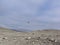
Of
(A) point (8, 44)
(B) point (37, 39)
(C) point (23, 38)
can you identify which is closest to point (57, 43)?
(B) point (37, 39)

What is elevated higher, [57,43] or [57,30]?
[57,30]

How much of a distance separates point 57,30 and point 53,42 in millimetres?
2618

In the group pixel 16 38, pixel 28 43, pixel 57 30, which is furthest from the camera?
pixel 57 30

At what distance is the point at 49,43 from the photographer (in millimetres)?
8633

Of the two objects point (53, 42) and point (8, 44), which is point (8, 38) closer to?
point (8, 44)

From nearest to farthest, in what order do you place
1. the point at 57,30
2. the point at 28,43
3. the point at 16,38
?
the point at 28,43 → the point at 16,38 → the point at 57,30

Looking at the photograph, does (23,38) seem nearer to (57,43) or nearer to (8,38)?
(8,38)

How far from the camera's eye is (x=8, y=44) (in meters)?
8.49

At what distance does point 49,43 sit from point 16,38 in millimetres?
1734

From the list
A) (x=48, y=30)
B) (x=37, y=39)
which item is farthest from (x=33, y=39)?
(x=48, y=30)

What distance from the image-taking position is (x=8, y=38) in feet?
30.1

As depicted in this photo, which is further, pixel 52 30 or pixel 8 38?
pixel 52 30

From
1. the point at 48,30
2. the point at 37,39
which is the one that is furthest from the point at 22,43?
the point at 48,30

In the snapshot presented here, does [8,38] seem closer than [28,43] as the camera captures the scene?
No
